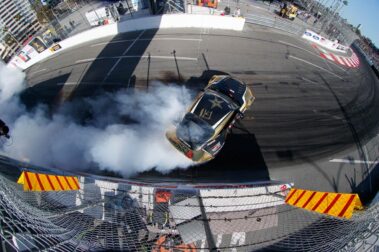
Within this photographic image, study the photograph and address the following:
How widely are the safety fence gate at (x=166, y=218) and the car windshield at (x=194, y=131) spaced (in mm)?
2108

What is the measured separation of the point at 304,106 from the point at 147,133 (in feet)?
29.7

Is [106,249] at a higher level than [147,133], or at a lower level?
higher

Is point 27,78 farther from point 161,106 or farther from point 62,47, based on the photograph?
point 161,106

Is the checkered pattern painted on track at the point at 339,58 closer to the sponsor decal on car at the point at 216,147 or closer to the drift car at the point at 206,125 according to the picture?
the drift car at the point at 206,125

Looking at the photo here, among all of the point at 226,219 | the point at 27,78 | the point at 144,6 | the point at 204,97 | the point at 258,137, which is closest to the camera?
the point at 226,219

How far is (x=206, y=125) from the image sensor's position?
436 inches

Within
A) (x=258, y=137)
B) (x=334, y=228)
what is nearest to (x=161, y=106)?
(x=258, y=137)

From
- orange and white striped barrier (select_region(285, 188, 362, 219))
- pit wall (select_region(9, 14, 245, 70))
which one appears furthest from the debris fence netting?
pit wall (select_region(9, 14, 245, 70))

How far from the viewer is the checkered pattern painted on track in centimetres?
1853

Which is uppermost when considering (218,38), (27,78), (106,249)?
(106,249)

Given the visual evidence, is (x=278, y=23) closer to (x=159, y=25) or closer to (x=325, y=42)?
(x=325, y=42)

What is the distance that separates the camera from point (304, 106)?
14805 millimetres

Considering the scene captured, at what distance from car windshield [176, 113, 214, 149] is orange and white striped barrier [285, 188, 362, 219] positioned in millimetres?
3916

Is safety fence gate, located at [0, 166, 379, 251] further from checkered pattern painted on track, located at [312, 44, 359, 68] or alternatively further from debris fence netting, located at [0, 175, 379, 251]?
checkered pattern painted on track, located at [312, 44, 359, 68]
